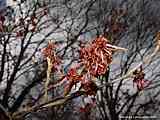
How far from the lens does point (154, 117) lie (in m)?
20.9

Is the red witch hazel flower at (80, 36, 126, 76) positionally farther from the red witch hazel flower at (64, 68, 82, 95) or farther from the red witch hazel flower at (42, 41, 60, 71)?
the red witch hazel flower at (42, 41, 60, 71)

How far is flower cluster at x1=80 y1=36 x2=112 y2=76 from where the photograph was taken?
2486 millimetres

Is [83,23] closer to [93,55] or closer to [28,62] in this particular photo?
[28,62]

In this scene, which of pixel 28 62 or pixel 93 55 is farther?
pixel 28 62

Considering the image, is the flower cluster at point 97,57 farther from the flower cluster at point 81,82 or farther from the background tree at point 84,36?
the background tree at point 84,36

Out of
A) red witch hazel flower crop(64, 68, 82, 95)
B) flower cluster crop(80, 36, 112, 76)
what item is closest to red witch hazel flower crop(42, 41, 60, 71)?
red witch hazel flower crop(64, 68, 82, 95)

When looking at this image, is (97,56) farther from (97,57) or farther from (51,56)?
(51,56)

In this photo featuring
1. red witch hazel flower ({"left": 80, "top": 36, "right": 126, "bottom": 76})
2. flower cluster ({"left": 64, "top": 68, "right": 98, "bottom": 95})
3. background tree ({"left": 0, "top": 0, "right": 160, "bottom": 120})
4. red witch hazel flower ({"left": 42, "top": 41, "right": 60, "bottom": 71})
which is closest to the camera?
red witch hazel flower ({"left": 80, "top": 36, "right": 126, "bottom": 76})

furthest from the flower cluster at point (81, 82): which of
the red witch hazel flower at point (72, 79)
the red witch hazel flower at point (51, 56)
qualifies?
the red witch hazel flower at point (51, 56)

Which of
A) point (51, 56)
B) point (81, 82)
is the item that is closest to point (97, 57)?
point (81, 82)

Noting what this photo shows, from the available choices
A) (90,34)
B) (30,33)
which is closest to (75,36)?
(90,34)

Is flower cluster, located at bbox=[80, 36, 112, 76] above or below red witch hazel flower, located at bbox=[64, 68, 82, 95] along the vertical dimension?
above

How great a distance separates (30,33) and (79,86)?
15.5 metres

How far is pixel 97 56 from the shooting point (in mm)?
2492
